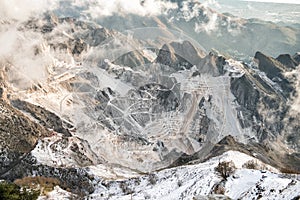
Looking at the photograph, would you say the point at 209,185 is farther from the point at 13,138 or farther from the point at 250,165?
the point at 13,138

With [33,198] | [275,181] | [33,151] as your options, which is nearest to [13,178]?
[33,151]

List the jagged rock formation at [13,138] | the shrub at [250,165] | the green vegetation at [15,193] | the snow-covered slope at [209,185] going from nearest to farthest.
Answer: the snow-covered slope at [209,185] < the green vegetation at [15,193] < the shrub at [250,165] < the jagged rock formation at [13,138]

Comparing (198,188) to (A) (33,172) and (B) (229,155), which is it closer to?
(B) (229,155)

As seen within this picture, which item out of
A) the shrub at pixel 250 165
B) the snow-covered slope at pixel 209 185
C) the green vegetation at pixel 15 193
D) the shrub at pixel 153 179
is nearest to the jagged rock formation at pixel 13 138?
the snow-covered slope at pixel 209 185

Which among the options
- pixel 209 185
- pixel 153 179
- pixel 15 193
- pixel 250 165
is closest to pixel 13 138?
pixel 153 179

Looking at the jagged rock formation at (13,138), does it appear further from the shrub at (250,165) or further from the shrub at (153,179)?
the shrub at (250,165)

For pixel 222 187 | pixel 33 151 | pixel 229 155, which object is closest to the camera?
pixel 222 187

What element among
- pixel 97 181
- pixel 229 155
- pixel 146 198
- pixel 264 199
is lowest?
pixel 97 181

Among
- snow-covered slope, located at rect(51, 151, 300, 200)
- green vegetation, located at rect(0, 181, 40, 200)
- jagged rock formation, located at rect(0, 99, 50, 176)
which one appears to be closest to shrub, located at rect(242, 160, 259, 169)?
snow-covered slope, located at rect(51, 151, 300, 200)
